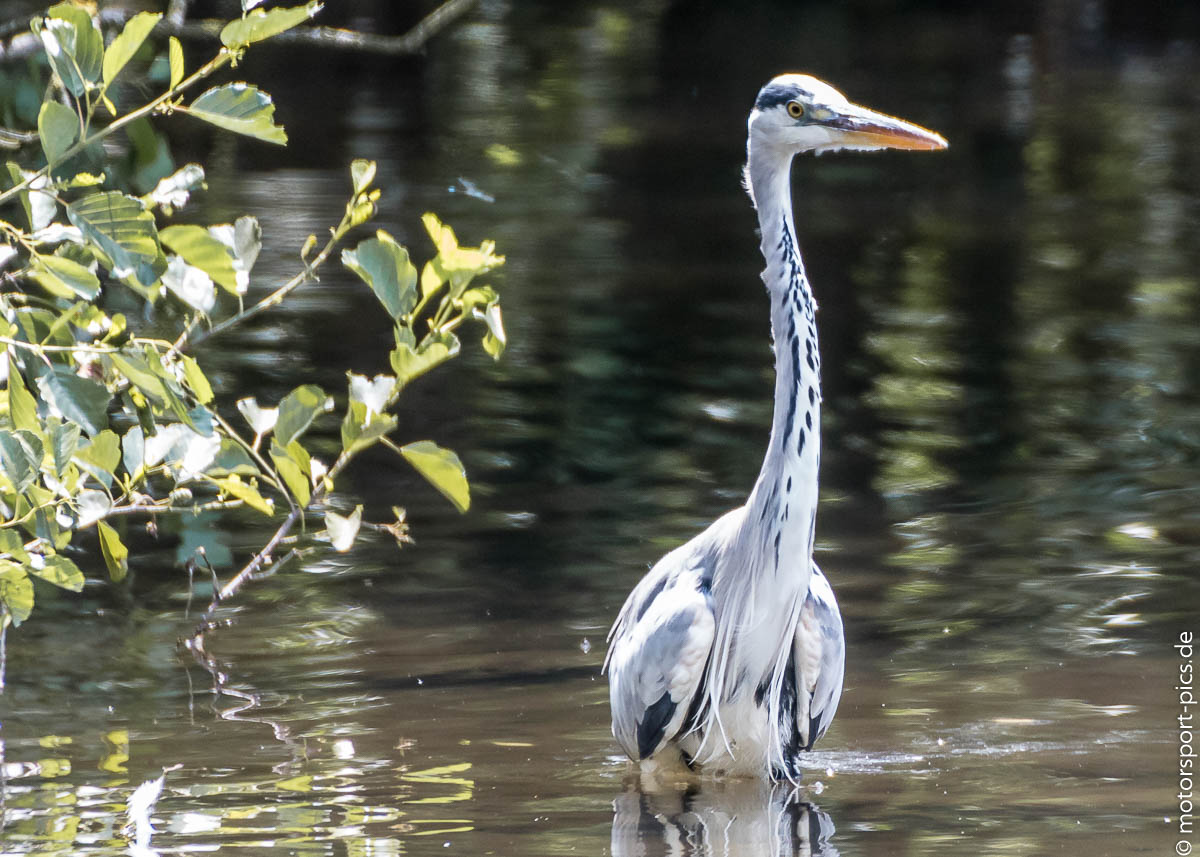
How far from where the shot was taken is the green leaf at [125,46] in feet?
12.3

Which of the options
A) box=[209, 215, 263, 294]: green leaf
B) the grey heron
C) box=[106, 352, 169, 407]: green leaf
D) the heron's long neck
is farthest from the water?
box=[209, 215, 263, 294]: green leaf

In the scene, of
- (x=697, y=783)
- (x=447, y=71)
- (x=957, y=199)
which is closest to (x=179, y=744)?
(x=697, y=783)

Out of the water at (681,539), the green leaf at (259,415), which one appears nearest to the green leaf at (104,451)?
the green leaf at (259,415)

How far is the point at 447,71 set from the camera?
23.2m

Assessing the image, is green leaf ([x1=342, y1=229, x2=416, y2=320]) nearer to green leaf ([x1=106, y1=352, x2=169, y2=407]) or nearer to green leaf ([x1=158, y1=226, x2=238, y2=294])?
green leaf ([x1=158, y1=226, x2=238, y2=294])

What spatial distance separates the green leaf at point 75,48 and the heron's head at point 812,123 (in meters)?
2.01

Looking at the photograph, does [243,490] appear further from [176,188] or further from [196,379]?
[176,188]

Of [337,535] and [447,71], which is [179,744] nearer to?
[337,535]

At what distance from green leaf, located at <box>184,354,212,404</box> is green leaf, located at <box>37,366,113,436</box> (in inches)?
13.4

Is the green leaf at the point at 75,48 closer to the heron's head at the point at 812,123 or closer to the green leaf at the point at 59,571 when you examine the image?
the green leaf at the point at 59,571

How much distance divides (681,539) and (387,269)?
3303 mm

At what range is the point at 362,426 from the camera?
14.9ft

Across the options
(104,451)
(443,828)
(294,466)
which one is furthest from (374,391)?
(443,828)

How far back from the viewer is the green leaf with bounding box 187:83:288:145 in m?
3.83
